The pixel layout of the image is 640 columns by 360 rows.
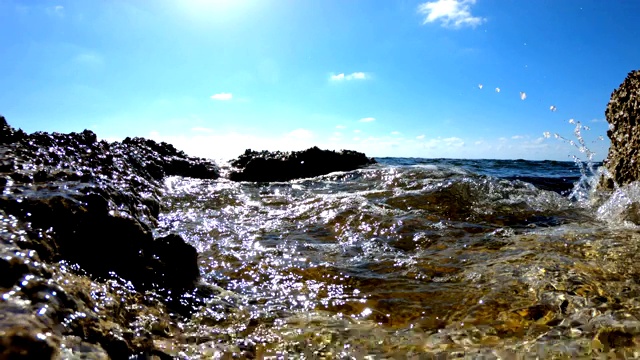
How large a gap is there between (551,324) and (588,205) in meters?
5.51

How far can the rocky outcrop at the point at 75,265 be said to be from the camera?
135 cm

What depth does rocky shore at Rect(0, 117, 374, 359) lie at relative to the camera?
1.35 meters

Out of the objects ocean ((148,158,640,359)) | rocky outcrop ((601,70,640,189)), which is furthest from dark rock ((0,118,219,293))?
rocky outcrop ((601,70,640,189))

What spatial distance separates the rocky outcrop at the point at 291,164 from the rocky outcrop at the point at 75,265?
7362mm

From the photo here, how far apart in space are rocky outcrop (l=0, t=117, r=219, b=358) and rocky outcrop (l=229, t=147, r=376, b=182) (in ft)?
24.2

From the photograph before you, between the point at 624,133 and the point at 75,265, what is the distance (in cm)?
810

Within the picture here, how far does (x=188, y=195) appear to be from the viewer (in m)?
7.28

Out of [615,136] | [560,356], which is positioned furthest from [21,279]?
[615,136]

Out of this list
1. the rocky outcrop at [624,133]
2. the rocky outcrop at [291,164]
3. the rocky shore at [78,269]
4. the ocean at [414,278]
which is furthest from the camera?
the rocky outcrop at [291,164]

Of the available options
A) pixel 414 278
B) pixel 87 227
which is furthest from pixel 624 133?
pixel 87 227

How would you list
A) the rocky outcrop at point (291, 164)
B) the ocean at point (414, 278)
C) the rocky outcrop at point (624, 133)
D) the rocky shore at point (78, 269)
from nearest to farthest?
the rocky shore at point (78, 269)
the ocean at point (414, 278)
the rocky outcrop at point (624, 133)
the rocky outcrop at point (291, 164)

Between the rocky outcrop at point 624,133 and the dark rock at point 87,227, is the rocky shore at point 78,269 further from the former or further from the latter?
the rocky outcrop at point 624,133

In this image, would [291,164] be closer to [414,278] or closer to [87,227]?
[414,278]

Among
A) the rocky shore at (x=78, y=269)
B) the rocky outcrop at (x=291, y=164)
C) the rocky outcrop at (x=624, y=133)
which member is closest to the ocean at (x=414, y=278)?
the rocky shore at (x=78, y=269)
